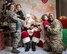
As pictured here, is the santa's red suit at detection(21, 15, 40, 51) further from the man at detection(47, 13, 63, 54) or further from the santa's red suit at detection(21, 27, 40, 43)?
the man at detection(47, 13, 63, 54)

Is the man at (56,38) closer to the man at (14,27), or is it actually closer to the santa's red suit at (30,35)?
the santa's red suit at (30,35)

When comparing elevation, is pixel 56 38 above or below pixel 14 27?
below

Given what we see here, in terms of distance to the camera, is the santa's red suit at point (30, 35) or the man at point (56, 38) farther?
the santa's red suit at point (30, 35)

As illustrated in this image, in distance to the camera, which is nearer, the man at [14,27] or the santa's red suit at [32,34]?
the man at [14,27]

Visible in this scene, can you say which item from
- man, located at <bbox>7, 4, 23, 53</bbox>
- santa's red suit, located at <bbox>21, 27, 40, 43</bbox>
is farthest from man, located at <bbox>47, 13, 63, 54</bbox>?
man, located at <bbox>7, 4, 23, 53</bbox>

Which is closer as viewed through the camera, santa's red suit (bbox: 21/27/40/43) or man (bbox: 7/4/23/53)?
man (bbox: 7/4/23/53)

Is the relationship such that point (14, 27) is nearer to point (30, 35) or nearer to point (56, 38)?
point (30, 35)

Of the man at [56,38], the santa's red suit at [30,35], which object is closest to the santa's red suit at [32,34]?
the santa's red suit at [30,35]

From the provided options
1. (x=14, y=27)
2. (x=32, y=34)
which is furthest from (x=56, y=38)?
(x=14, y=27)

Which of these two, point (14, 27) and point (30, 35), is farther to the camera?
point (30, 35)

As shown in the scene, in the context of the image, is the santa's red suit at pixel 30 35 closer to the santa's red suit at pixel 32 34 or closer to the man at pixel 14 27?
the santa's red suit at pixel 32 34

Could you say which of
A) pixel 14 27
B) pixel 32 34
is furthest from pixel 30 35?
pixel 14 27

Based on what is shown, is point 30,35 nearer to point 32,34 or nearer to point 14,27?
point 32,34

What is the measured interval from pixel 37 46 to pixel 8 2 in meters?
0.64
